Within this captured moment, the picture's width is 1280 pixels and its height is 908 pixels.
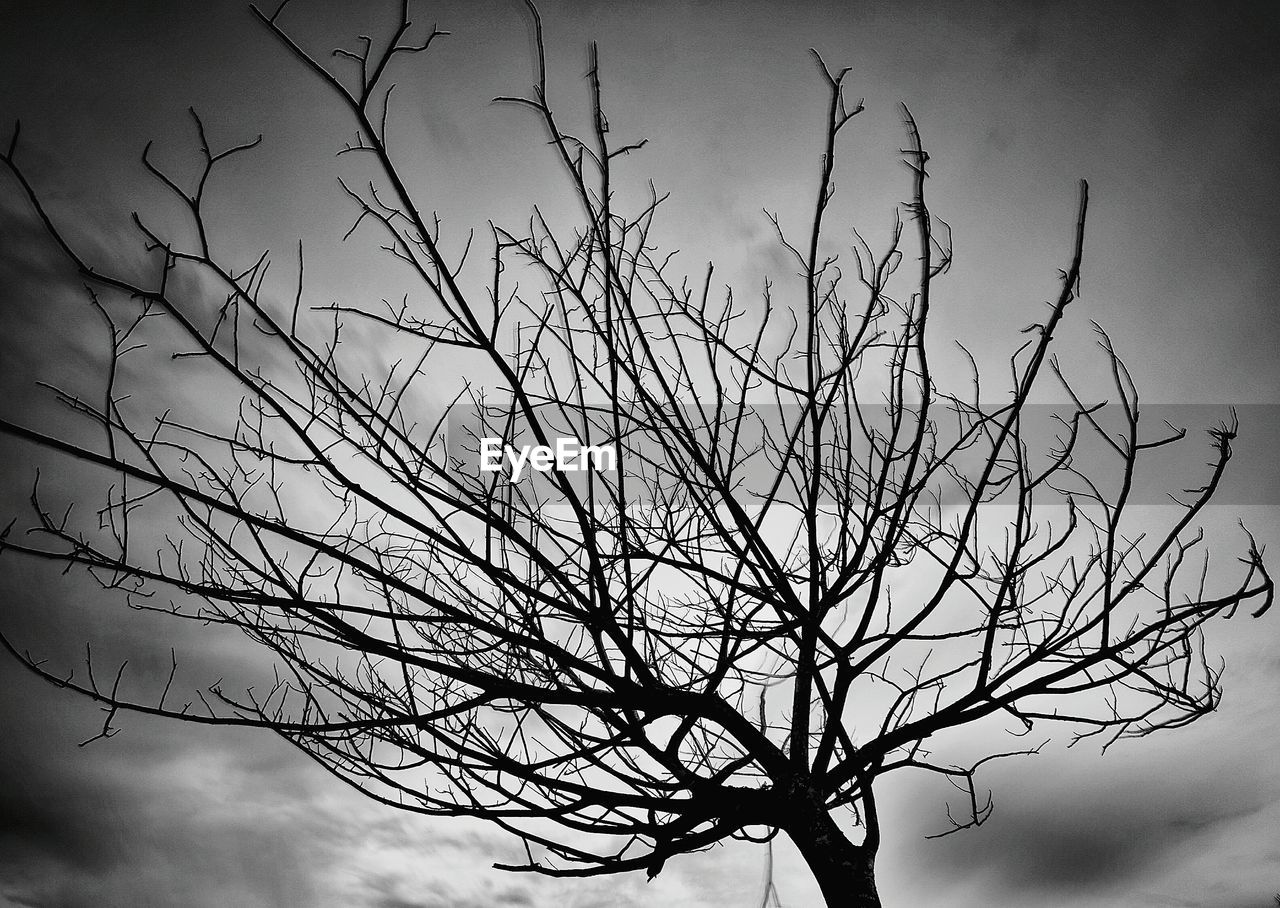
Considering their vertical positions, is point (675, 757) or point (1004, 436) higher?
point (1004, 436)

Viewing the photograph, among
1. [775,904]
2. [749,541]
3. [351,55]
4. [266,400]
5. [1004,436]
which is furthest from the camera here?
[775,904]

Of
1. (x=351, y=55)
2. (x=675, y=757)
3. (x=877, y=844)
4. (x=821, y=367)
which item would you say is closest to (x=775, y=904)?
(x=877, y=844)

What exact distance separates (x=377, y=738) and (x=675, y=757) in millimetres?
1189

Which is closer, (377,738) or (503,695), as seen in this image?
(503,695)

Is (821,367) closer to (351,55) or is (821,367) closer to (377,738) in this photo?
(351,55)

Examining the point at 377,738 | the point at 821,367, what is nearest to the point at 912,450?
the point at 821,367

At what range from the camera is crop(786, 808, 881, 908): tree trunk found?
2.21m

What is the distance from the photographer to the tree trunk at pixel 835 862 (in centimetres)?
221

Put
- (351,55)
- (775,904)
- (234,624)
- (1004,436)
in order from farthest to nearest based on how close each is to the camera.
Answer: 1. (775,904)
2. (234,624)
3. (1004,436)
4. (351,55)

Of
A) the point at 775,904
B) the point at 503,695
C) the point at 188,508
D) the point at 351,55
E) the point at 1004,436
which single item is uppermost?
the point at 351,55

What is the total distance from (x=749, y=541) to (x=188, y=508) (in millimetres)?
1954

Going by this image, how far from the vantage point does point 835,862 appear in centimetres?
228

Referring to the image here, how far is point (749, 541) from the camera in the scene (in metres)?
2.36

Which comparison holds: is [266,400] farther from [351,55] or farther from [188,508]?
[351,55]
